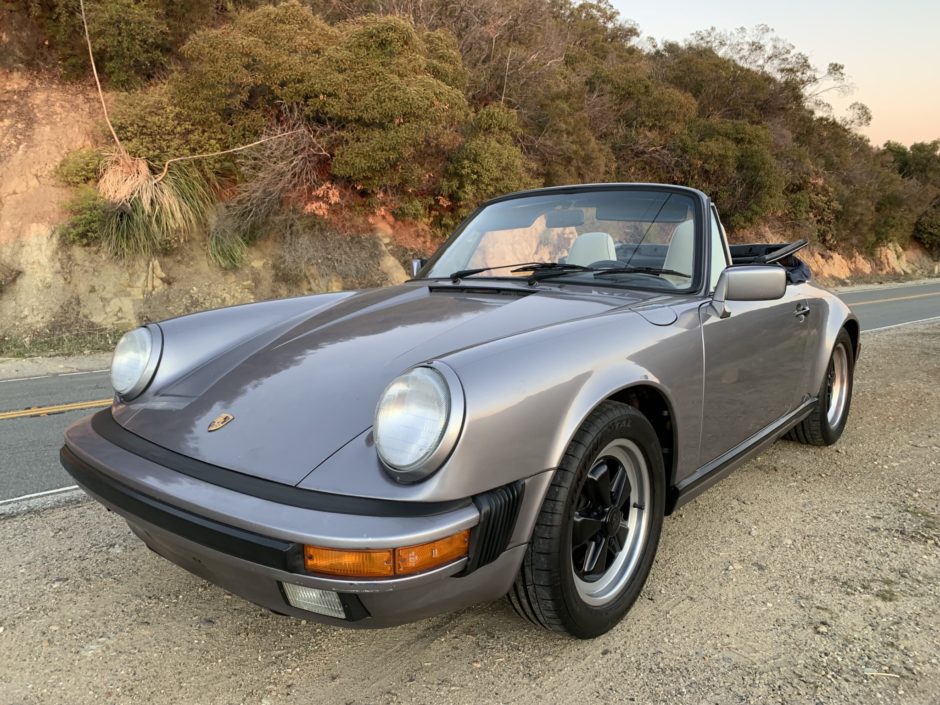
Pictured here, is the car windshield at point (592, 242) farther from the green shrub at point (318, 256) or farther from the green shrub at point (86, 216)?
the green shrub at point (86, 216)

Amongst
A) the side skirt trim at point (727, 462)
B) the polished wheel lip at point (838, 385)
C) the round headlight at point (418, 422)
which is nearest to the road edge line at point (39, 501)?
the round headlight at point (418, 422)

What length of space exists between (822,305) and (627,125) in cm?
1739

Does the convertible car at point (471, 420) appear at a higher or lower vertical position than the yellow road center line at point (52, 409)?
higher

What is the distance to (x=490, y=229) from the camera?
341 centimetres

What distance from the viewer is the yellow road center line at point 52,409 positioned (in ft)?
17.4

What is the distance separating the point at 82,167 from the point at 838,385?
39.1ft

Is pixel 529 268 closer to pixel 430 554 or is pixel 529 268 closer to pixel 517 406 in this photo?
pixel 517 406

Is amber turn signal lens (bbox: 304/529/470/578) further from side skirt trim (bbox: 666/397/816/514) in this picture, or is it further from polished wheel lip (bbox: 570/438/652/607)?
side skirt trim (bbox: 666/397/816/514)

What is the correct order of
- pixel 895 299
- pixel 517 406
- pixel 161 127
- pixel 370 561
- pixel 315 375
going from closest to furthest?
pixel 370 561, pixel 517 406, pixel 315 375, pixel 161 127, pixel 895 299

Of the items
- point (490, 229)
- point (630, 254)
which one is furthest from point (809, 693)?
point (490, 229)

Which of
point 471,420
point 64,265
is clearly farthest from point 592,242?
point 64,265

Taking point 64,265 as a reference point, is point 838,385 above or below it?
below

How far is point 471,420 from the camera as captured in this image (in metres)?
1.67

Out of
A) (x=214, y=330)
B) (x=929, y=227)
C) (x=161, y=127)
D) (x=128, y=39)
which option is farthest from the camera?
(x=929, y=227)
